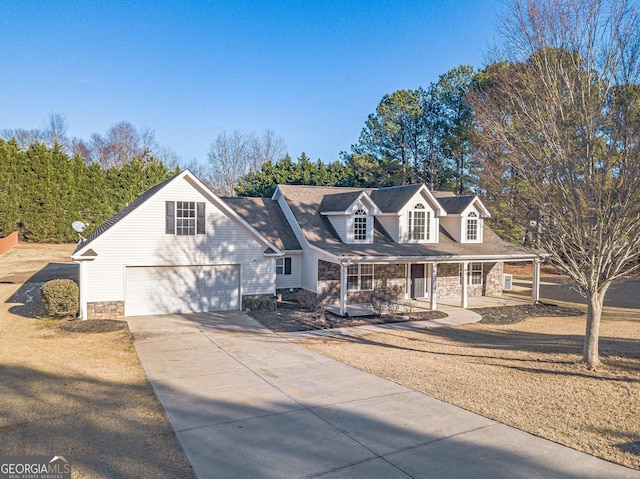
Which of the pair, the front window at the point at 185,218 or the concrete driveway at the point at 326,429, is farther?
the front window at the point at 185,218

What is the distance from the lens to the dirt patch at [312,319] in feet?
53.9

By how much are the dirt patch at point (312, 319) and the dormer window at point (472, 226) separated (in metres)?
6.27

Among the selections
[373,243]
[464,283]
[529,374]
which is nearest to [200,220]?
[373,243]

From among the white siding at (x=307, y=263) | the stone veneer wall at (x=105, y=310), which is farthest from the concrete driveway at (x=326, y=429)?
the white siding at (x=307, y=263)

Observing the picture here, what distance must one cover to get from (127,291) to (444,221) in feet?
53.4

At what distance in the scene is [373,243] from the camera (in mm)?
21469

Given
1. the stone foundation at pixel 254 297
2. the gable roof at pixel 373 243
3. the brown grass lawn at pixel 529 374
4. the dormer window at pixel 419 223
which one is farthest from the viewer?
the dormer window at pixel 419 223

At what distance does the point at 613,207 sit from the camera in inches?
391

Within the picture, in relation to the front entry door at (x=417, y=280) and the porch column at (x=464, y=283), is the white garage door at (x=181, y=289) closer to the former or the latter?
the front entry door at (x=417, y=280)

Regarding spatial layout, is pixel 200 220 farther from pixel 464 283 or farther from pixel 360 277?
pixel 464 283

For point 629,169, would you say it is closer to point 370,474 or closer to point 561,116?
point 561,116

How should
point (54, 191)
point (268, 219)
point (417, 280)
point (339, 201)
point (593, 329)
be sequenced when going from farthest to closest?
point (54, 191), point (268, 219), point (417, 280), point (339, 201), point (593, 329)

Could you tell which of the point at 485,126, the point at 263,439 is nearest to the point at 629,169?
the point at 485,126

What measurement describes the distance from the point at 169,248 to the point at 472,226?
15.5 m
